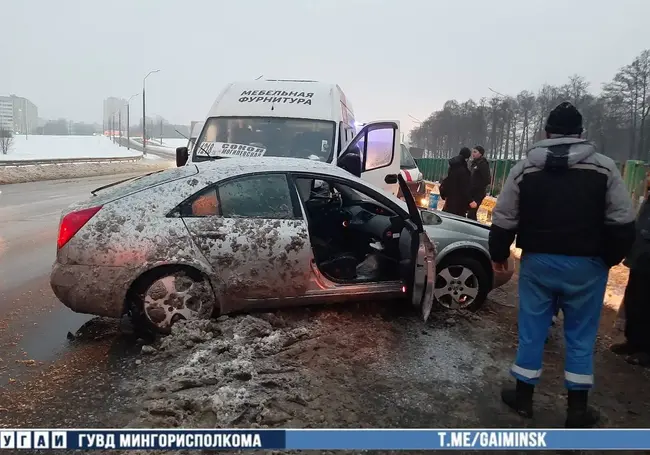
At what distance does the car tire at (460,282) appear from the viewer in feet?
16.5

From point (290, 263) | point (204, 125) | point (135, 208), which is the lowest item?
point (290, 263)

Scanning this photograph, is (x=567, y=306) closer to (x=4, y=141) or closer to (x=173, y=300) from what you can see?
(x=173, y=300)

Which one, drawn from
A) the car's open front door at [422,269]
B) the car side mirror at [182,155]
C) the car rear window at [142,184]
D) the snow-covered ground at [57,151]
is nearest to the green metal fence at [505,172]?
the car's open front door at [422,269]

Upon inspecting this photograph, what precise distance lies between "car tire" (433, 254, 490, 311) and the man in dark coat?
12.7 ft

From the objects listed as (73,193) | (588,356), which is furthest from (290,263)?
(73,193)

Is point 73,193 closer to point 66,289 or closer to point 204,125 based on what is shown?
point 204,125

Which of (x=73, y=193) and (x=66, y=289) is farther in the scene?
(x=73, y=193)

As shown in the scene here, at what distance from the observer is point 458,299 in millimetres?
5086

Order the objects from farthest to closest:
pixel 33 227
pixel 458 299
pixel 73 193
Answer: pixel 73 193 < pixel 33 227 < pixel 458 299

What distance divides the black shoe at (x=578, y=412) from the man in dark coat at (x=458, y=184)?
5.93 m

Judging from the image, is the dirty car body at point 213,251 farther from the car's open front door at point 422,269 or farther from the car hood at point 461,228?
the car hood at point 461,228

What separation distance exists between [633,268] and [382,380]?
7.56 ft

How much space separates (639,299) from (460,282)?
4.92 feet

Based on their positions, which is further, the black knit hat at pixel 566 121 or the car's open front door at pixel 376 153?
the car's open front door at pixel 376 153
